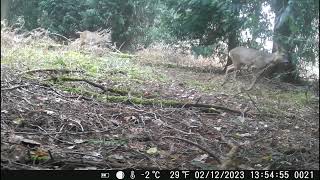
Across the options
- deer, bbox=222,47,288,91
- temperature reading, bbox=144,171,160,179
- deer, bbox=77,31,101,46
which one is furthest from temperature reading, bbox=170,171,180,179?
deer, bbox=77,31,101,46

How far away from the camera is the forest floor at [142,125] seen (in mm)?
3797

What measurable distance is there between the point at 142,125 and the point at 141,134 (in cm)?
38

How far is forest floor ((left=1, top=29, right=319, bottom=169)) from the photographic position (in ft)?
12.5

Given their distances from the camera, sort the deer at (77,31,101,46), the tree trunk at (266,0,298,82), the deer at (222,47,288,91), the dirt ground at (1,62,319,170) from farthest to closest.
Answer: the deer at (77,31,101,46)
the deer at (222,47,288,91)
the tree trunk at (266,0,298,82)
the dirt ground at (1,62,319,170)

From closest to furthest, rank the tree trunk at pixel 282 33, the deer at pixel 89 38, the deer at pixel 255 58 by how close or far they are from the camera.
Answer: the tree trunk at pixel 282 33 → the deer at pixel 255 58 → the deer at pixel 89 38

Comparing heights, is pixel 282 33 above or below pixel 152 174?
above

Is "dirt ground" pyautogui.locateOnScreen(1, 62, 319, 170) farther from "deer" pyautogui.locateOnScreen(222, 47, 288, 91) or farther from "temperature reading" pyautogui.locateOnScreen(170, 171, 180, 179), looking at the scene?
"deer" pyautogui.locateOnScreen(222, 47, 288, 91)

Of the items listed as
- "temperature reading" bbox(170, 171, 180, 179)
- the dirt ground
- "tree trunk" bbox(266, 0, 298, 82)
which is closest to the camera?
"temperature reading" bbox(170, 171, 180, 179)

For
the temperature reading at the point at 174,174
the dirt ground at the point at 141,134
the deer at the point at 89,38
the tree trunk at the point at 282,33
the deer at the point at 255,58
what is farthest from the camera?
the deer at the point at 89,38

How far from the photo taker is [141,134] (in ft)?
15.6

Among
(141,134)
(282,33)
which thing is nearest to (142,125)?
(141,134)

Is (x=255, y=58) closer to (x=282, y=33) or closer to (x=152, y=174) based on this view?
(x=282, y=33)

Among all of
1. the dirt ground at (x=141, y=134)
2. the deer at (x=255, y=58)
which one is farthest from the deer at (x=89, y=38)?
the dirt ground at (x=141, y=134)

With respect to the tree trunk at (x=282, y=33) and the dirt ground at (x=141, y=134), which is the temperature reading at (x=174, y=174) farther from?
the tree trunk at (x=282, y=33)
